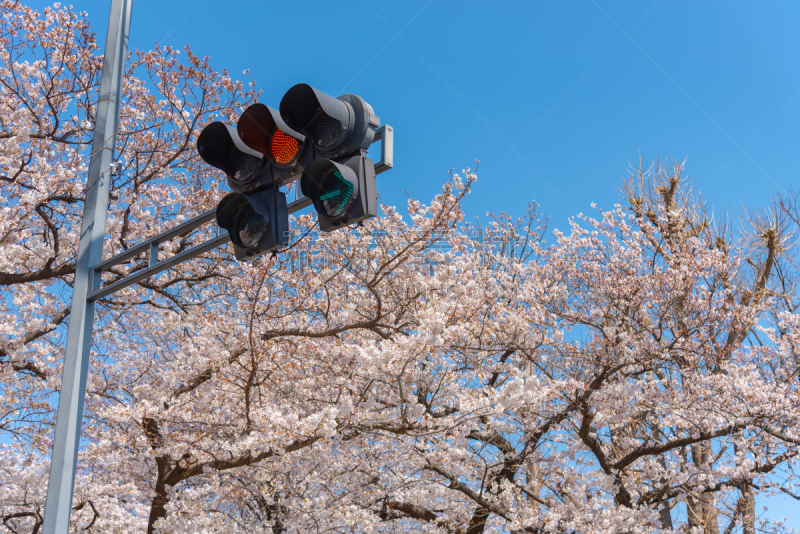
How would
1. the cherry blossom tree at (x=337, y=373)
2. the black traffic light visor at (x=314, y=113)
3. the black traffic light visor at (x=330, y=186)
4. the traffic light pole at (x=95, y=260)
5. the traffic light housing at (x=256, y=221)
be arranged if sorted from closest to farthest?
the black traffic light visor at (x=330, y=186) < the black traffic light visor at (x=314, y=113) < the traffic light housing at (x=256, y=221) < the traffic light pole at (x=95, y=260) < the cherry blossom tree at (x=337, y=373)

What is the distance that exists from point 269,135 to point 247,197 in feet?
1.34

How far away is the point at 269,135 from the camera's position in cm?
338

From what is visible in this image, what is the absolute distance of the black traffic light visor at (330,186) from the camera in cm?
298

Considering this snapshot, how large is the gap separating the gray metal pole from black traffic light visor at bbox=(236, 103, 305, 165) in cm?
206

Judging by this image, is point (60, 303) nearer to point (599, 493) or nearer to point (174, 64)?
point (174, 64)

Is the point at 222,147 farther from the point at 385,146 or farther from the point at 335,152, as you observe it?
the point at 385,146

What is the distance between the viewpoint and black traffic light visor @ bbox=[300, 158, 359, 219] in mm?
2979

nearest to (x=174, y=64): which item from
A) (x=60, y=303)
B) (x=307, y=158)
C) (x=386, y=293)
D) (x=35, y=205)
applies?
(x=35, y=205)

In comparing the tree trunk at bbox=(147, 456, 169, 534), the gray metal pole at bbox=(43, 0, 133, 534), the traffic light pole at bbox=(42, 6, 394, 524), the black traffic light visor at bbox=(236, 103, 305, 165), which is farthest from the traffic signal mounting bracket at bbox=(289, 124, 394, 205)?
the tree trunk at bbox=(147, 456, 169, 534)

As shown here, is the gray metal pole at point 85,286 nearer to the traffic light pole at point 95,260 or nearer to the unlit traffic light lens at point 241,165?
the traffic light pole at point 95,260

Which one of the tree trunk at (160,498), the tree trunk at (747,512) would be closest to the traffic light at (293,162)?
the tree trunk at (160,498)

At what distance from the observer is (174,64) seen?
874cm

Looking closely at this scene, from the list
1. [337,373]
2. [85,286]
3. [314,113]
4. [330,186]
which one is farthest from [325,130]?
[337,373]

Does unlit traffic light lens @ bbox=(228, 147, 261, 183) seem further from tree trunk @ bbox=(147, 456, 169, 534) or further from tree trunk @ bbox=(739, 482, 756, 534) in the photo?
tree trunk @ bbox=(739, 482, 756, 534)
